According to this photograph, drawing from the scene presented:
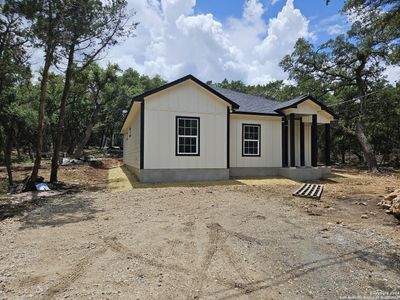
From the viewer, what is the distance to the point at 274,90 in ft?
116

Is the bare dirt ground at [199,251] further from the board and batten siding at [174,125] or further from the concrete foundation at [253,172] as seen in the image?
the concrete foundation at [253,172]

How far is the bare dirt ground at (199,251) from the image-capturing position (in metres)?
3.22

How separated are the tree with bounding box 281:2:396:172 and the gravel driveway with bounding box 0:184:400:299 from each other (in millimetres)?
15983

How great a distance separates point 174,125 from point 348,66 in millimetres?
15150

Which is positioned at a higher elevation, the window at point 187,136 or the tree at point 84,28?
the tree at point 84,28

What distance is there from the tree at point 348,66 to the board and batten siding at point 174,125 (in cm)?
1155

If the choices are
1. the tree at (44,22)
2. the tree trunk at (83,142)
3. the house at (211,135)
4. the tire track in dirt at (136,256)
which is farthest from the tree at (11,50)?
the tree trunk at (83,142)

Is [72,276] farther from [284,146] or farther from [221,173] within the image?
[284,146]

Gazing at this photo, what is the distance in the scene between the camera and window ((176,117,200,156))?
12.0 meters

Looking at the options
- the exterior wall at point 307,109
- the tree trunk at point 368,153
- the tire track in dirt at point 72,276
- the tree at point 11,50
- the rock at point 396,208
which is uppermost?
the tree at point 11,50

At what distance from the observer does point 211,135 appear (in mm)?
12461

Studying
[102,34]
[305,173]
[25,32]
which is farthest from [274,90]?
[25,32]

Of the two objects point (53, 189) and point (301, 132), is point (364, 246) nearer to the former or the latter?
point (53, 189)

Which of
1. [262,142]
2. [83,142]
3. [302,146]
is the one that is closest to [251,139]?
[262,142]
